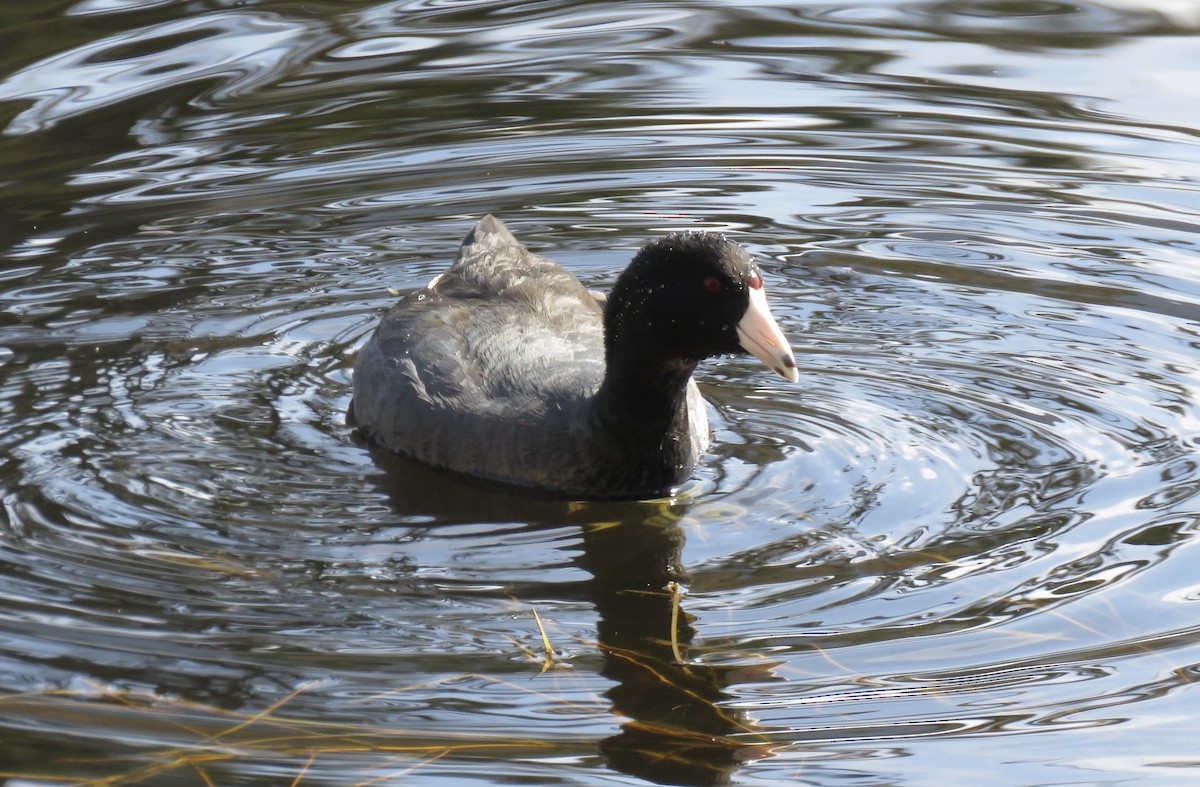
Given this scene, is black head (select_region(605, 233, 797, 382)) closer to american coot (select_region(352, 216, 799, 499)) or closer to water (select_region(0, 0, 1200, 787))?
american coot (select_region(352, 216, 799, 499))

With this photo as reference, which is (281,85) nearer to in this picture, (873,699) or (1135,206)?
(1135,206)

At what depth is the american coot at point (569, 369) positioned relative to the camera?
180 inches

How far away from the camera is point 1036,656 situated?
11.9ft

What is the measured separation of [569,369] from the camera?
16.8 feet

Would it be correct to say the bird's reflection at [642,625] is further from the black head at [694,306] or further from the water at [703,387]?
the black head at [694,306]

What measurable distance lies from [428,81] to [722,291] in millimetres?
4472

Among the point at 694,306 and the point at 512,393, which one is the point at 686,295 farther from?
the point at 512,393

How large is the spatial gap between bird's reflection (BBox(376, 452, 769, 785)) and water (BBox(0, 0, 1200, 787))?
1 centimetres

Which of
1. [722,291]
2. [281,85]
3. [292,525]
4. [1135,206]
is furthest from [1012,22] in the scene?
[292,525]

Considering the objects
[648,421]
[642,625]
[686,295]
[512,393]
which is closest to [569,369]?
[512,393]

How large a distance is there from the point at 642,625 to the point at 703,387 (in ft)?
5.94

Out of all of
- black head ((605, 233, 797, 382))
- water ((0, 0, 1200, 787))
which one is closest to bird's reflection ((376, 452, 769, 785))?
water ((0, 0, 1200, 787))

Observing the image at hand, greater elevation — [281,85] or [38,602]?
[281,85]

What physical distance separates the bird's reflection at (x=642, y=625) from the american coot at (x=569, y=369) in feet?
0.33
